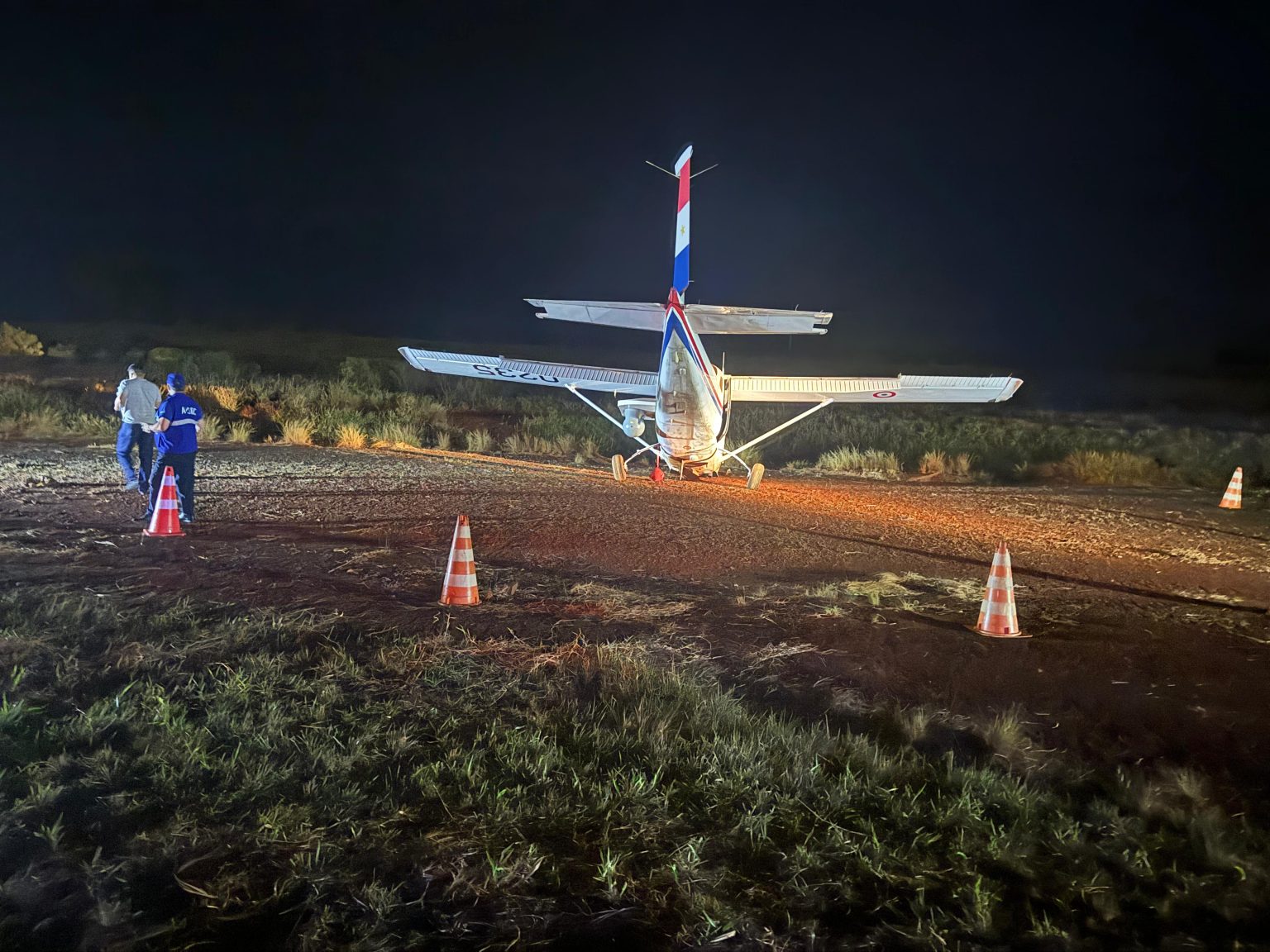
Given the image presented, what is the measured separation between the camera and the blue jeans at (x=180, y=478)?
10.0 meters

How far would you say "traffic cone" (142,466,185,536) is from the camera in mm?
9422

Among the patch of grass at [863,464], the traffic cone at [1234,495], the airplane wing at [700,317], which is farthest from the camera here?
the patch of grass at [863,464]

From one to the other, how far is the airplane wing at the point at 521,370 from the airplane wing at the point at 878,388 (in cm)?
238

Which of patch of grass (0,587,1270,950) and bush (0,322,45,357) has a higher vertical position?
bush (0,322,45,357)

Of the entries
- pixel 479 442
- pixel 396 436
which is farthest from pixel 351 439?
pixel 479 442

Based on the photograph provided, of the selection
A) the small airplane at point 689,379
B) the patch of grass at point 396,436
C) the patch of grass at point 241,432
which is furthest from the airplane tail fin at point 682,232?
the patch of grass at point 241,432

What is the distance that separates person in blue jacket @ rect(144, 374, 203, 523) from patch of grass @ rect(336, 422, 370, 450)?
36.3ft

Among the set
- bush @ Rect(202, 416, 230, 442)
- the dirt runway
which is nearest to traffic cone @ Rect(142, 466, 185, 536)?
the dirt runway

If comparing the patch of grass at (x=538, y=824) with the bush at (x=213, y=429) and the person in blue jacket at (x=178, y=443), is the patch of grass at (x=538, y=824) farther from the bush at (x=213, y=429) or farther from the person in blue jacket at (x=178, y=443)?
the bush at (x=213, y=429)

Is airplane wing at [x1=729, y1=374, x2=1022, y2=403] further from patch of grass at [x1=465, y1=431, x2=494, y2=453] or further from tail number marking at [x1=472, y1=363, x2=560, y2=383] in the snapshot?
patch of grass at [x1=465, y1=431, x2=494, y2=453]

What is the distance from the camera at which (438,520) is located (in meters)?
11.4

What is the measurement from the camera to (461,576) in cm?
720

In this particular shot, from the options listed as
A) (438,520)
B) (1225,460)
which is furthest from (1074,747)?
(1225,460)

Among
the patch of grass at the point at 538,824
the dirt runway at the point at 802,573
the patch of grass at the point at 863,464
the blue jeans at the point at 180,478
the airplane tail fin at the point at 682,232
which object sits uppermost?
the airplane tail fin at the point at 682,232
